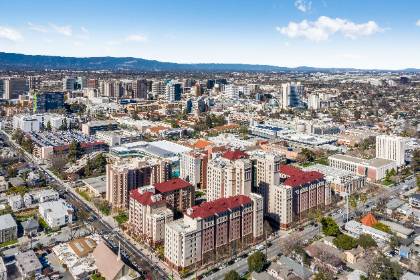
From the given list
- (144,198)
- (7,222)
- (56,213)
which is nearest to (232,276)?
(144,198)

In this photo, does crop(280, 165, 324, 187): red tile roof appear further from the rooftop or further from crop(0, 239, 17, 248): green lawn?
crop(0, 239, 17, 248): green lawn

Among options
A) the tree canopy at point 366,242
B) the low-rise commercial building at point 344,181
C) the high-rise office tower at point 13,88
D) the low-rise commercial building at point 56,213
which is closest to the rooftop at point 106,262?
the low-rise commercial building at point 56,213

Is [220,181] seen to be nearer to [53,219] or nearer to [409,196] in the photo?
[53,219]

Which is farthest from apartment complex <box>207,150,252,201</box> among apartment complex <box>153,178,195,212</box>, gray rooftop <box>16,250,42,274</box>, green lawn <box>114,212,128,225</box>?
gray rooftop <box>16,250,42,274</box>

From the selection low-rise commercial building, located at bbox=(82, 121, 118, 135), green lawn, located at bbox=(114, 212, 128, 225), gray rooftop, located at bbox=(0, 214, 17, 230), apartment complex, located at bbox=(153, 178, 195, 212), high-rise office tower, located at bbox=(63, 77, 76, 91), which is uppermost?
high-rise office tower, located at bbox=(63, 77, 76, 91)

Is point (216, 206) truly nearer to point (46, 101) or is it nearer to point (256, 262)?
point (256, 262)

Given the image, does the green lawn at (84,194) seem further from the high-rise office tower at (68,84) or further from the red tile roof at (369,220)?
the high-rise office tower at (68,84)
